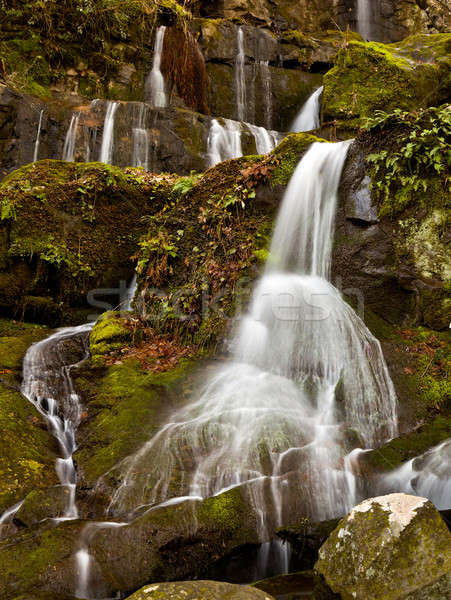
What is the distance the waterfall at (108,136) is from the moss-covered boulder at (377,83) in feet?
18.6

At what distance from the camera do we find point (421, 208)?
6539mm

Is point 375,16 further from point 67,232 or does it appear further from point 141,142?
point 67,232

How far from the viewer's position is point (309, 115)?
1563 centimetres

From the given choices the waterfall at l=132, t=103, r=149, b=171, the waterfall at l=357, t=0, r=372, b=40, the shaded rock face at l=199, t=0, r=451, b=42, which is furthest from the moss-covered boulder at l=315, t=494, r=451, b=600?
the waterfall at l=357, t=0, r=372, b=40

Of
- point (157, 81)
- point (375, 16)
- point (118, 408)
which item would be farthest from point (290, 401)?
point (375, 16)

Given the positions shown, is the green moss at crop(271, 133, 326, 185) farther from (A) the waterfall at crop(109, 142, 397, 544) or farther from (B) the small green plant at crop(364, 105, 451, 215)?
(B) the small green plant at crop(364, 105, 451, 215)

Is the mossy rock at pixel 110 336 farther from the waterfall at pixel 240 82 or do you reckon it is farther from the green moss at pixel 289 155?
the waterfall at pixel 240 82

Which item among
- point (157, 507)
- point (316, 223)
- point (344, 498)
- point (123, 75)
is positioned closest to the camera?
point (157, 507)

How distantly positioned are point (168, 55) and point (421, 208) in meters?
12.4

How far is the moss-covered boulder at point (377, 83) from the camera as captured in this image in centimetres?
980

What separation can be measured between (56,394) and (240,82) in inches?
560

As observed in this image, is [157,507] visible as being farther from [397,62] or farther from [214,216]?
[397,62]

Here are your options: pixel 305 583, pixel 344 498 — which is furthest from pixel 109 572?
pixel 344 498

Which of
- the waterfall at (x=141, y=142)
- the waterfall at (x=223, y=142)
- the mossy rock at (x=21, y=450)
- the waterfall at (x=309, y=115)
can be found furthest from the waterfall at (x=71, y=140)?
the mossy rock at (x=21, y=450)
